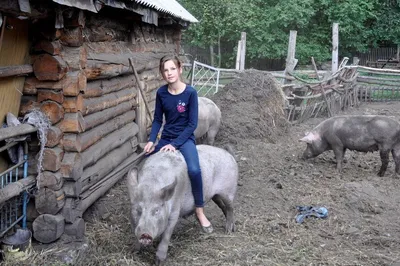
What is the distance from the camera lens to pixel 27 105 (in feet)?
16.2

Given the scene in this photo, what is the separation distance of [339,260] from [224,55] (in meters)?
26.9

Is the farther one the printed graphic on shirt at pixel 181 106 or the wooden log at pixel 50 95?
the printed graphic on shirt at pixel 181 106

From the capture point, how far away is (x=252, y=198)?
23.0ft

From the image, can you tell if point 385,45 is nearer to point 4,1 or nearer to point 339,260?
point 339,260

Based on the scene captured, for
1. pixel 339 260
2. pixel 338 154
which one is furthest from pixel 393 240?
pixel 338 154

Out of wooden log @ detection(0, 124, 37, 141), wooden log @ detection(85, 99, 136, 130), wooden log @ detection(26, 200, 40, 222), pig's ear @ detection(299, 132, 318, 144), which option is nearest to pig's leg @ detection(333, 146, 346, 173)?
pig's ear @ detection(299, 132, 318, 144)

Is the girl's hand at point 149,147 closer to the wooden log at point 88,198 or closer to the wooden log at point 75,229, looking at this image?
the wooden log at point 88,198

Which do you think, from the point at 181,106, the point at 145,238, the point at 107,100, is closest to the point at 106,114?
the point at 107,100

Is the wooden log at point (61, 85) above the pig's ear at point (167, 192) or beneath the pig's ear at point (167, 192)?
above

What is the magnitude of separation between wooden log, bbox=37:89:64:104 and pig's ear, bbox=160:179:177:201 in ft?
4.88

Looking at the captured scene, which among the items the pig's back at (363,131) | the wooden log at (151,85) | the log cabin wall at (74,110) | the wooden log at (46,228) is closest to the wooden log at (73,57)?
the log cabin wall at (74,110)

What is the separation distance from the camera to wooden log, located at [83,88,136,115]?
18.3ft

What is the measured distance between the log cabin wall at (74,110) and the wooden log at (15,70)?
0.11 m

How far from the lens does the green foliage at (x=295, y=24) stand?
2697 centimetres
